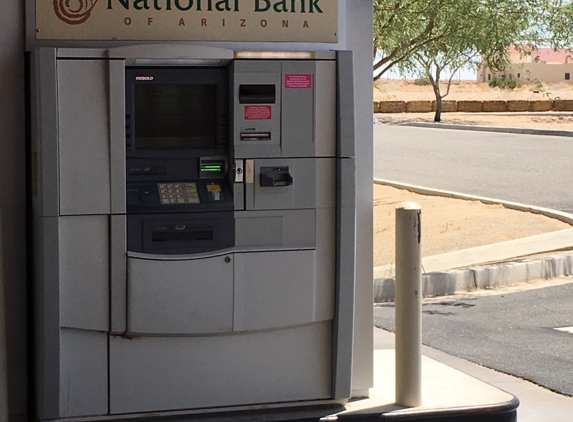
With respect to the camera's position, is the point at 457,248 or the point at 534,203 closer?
the point at 457,248

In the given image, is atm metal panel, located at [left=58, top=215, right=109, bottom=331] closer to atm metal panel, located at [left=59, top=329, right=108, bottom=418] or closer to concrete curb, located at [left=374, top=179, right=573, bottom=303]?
atm metal panel, located at [left=59, top=329, right=108, bottom=418]

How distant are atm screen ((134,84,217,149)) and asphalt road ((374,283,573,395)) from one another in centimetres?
286

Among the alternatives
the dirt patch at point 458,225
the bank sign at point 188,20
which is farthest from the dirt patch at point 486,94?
the bank sign at point 188,20

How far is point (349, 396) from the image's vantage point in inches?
198

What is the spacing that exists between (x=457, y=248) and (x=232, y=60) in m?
7.30

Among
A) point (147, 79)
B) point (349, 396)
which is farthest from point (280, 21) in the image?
point (349, 396)

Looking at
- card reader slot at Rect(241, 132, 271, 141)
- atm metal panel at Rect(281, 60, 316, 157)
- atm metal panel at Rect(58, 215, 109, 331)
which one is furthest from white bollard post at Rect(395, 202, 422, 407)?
atm metal panel at Rect(58, 215, 109, 331)

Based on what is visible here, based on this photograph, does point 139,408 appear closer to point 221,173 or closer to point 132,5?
point 221,173

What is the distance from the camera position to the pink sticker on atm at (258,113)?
479cm

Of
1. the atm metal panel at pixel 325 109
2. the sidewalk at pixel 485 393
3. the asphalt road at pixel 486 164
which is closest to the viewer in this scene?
the atm metal panel at pixel 325 109

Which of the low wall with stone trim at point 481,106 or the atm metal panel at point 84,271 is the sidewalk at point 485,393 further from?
the low wall with stone trim at point 481,106

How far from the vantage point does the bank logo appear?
4.67m

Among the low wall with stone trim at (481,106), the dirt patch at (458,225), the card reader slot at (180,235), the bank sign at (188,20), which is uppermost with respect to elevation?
→ the low wall with stone trim at (481,106)

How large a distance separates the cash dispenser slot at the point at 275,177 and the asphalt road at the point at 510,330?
97.5 inches
